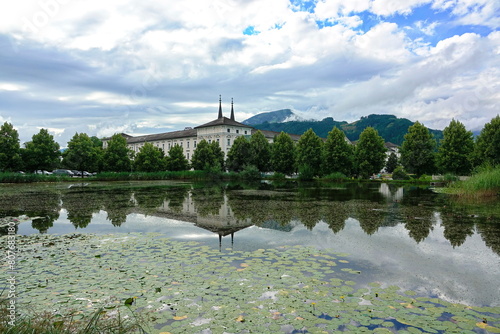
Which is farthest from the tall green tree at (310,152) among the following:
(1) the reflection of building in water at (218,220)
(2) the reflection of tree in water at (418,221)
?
(1) the reflection of building in water at (218,220)

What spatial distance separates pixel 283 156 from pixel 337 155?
1211 cm

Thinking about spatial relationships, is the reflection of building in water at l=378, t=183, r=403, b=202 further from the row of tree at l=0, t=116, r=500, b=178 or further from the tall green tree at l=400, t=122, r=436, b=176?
the tall green tree at l=400, t=122, r=436, b=176

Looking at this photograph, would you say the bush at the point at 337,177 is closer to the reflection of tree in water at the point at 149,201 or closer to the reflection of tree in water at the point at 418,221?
the reflection of tree in water at the point at 149,201

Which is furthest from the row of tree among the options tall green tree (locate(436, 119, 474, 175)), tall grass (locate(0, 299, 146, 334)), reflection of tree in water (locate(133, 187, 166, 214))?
tall grass (locate(0, 299, 146, 334))

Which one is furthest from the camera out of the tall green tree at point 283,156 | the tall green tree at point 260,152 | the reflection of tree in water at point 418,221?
the tall green tree at point 260,152

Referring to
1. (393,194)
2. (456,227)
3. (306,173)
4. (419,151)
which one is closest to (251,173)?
(306,173)

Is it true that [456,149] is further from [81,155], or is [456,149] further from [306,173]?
[81,155]

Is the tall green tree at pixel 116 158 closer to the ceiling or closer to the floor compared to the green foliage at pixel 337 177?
closer to the ceiling

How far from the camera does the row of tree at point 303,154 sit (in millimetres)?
47156

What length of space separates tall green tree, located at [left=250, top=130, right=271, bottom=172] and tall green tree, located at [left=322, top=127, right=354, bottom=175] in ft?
46.3

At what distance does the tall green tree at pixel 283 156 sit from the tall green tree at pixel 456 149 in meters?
26.4

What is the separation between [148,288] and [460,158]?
52.4 metres

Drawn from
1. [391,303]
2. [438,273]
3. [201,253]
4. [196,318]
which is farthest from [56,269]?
[438,273]

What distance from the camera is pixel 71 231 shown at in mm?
11055
